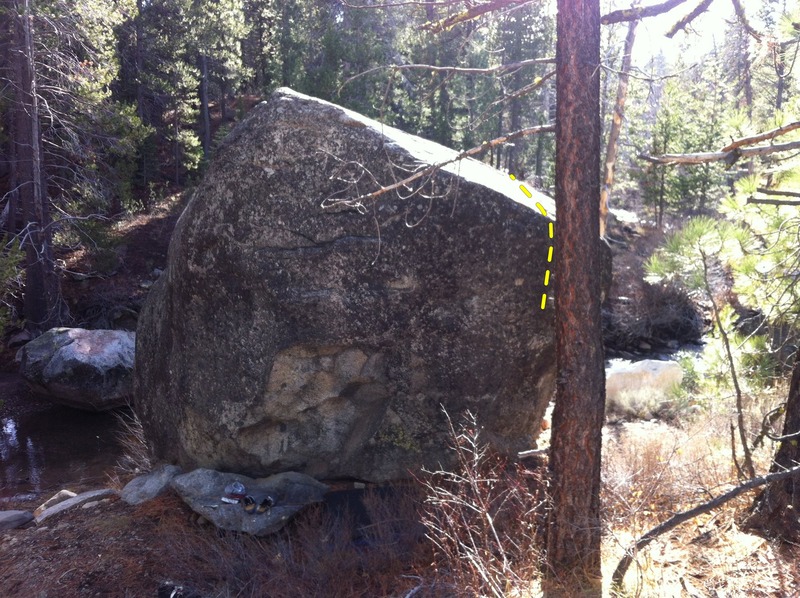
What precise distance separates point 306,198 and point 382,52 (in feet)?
50.9

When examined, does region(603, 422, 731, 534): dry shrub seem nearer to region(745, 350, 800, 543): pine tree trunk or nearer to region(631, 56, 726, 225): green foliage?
region(745, 350, 800, 543): pine tree trunk

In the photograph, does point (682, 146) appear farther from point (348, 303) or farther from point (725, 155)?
point (725, 155)

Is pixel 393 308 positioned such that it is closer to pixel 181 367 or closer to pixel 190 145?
pixel 181 367

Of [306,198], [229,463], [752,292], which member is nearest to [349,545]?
[229,463]

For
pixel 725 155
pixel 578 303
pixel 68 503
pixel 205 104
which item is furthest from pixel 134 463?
pixel 205 104

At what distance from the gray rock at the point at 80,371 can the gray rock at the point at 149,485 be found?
6.45m

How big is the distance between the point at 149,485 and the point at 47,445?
535cm

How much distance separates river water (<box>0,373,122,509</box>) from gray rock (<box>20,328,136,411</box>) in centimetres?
30

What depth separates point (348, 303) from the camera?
6.42m

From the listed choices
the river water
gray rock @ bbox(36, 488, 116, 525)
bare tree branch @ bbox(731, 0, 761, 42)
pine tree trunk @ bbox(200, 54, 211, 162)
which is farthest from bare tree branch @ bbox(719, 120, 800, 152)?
pine tree trunk @ bbox(200, 54, 211, 162)

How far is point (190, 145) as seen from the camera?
74.5 feet

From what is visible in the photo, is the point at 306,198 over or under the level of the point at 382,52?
under

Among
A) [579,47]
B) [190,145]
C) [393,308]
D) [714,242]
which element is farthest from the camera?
[190,145]

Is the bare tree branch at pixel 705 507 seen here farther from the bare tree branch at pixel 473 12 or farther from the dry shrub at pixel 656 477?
the bare tree branch at pixel 473 12
